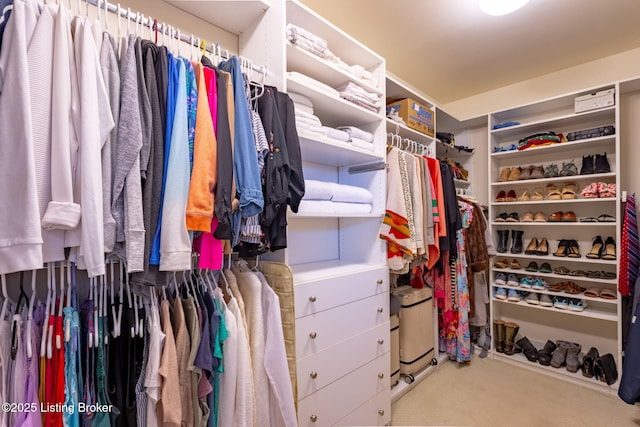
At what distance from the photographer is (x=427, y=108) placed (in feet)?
8.29

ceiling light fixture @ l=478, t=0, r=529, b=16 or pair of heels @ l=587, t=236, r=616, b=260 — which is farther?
pair of heels @ l=587, t=236, r=616, b=260

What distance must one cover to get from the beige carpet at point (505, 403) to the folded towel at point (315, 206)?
1529mm

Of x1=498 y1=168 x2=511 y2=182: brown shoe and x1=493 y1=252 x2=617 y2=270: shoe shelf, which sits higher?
x1=498 y1=168 x2=511 y2=182: brown shoe

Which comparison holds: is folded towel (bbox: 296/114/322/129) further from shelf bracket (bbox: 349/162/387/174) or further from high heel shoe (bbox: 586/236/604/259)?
high heel shoe (bbox: 586/236/604/259)

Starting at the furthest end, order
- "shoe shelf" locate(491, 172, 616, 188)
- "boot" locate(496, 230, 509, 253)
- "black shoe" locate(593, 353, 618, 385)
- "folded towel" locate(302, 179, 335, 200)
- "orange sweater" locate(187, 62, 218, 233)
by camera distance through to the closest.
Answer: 1. "boot" locate(496, 230, 509, 253)
2. "shoe shelf" locate(491, 172, 616, 188)
3. "black shoe" locate(593, 353, 618, 385)
4. "folded towel" locate(302, 179, 335, 200)
5. "orange sweater" locate(187, 62, 218, 233)

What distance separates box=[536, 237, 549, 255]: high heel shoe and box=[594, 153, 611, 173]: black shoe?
0.74 m

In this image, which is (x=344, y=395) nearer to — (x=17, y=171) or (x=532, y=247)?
(x=17, y=171)

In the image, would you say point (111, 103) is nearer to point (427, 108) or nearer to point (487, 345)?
point (427, 108)

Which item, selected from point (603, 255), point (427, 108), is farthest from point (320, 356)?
point (603, 255)

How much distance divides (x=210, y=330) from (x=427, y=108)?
7.90ft

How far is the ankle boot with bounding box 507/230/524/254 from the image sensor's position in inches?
111

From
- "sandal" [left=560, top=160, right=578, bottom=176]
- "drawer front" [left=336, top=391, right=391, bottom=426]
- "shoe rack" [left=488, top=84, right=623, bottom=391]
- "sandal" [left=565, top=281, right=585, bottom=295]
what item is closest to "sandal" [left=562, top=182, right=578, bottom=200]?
"shoe rack" [left=488, top=84, right=623, bottom=391]

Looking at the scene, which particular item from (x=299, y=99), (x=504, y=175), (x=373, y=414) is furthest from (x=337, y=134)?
(x=504, y=175)

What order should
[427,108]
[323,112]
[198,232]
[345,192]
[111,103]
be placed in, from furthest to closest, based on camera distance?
[427,108] < [323,112] < [345,192] < [198,232] < [111,103]
